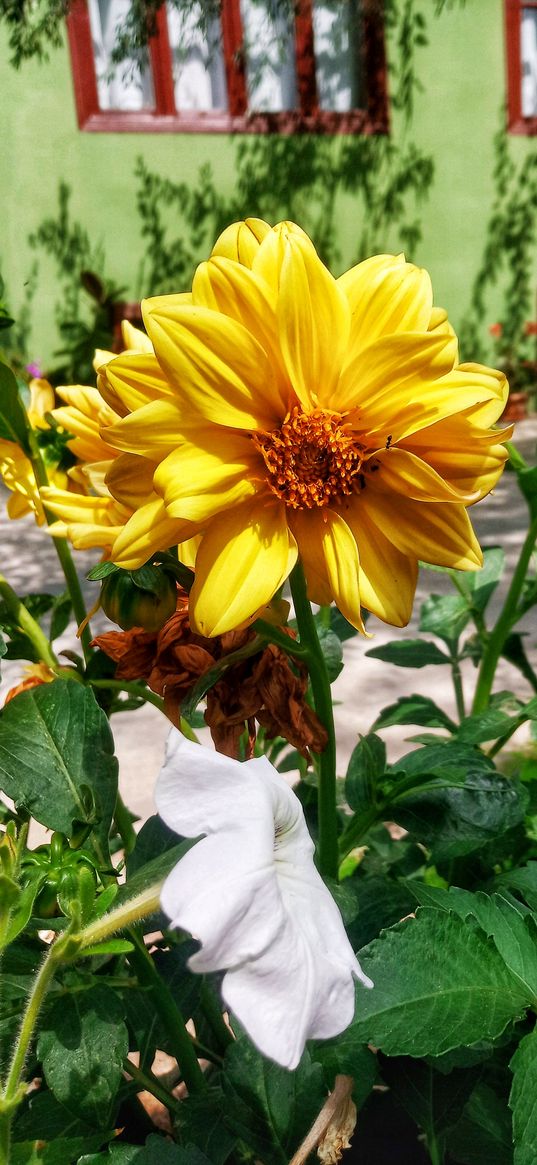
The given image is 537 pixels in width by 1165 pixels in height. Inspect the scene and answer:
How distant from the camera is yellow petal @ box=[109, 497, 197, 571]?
0.50 metres

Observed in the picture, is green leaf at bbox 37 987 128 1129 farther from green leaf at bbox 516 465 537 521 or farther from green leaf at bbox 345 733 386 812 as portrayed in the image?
green leaf at bbox 516 465 537 521

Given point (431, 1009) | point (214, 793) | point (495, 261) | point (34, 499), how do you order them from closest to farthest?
point (214, 793) → point (431, 1009) → point (34, 499) → point (495, 261)

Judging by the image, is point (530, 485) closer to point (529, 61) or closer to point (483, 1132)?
point (483, 1132)

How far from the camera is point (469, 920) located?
55 cm

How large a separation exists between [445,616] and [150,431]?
61 cm

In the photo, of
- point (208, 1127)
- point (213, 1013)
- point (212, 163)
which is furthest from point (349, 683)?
point (212, 163)

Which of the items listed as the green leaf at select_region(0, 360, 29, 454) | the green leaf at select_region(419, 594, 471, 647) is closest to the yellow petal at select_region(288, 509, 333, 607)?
the green leaf at select_region(0, 360, 29, 454)

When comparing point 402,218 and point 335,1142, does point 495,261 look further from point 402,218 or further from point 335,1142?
point 335,1142

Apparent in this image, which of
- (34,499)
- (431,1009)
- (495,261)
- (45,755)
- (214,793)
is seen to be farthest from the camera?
(495,261)

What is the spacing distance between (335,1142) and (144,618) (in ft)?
0.92

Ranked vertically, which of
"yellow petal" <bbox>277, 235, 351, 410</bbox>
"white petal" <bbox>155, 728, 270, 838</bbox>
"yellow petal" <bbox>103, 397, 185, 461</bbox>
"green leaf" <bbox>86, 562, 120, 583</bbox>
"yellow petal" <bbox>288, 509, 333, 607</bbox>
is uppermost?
"yellow petal" <bbox>277, 235, 351, 410</bbox>

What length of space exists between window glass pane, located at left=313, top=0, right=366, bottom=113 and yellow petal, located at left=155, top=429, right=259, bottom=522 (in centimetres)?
638

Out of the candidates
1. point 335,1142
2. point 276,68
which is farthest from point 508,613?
point 276,68

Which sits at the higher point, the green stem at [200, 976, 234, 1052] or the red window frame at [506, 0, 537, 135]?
the red window frame at [506, 0, 537, 135]
